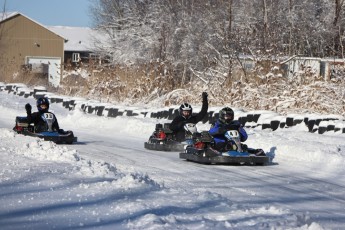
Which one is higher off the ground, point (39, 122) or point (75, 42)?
point (75, 42)

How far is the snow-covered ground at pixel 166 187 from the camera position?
688 cm

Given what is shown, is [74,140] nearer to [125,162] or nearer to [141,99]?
[125,162]

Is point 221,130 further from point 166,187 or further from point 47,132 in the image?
point 166,187

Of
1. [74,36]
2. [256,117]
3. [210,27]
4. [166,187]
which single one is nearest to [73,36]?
[74,36]

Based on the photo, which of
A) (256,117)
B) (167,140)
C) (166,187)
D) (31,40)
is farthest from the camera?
(31,40)

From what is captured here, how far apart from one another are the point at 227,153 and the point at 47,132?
15.7ft

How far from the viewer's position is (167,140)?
15.5 metres

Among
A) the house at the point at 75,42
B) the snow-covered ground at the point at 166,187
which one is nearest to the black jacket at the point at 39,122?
the snow-covered ground at the point at 166,187

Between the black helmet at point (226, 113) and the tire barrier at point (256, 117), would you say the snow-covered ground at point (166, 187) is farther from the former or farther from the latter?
the black helmet at point (226, 113)

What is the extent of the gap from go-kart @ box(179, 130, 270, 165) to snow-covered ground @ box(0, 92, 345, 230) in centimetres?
15

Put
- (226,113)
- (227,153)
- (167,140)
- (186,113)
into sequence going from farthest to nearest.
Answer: (186,113)
(167,140)
(226,113)
(227,153)

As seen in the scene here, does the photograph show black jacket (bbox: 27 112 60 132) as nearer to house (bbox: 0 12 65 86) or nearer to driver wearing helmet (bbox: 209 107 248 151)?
driver wearing helmet (bbox: 209 107 248 151)

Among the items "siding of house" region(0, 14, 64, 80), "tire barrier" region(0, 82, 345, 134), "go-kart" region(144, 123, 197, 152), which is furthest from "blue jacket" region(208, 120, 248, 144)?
"siding of house" region(0, 14, 64, 80)

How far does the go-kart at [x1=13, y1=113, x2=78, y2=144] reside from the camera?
51.4 feet
